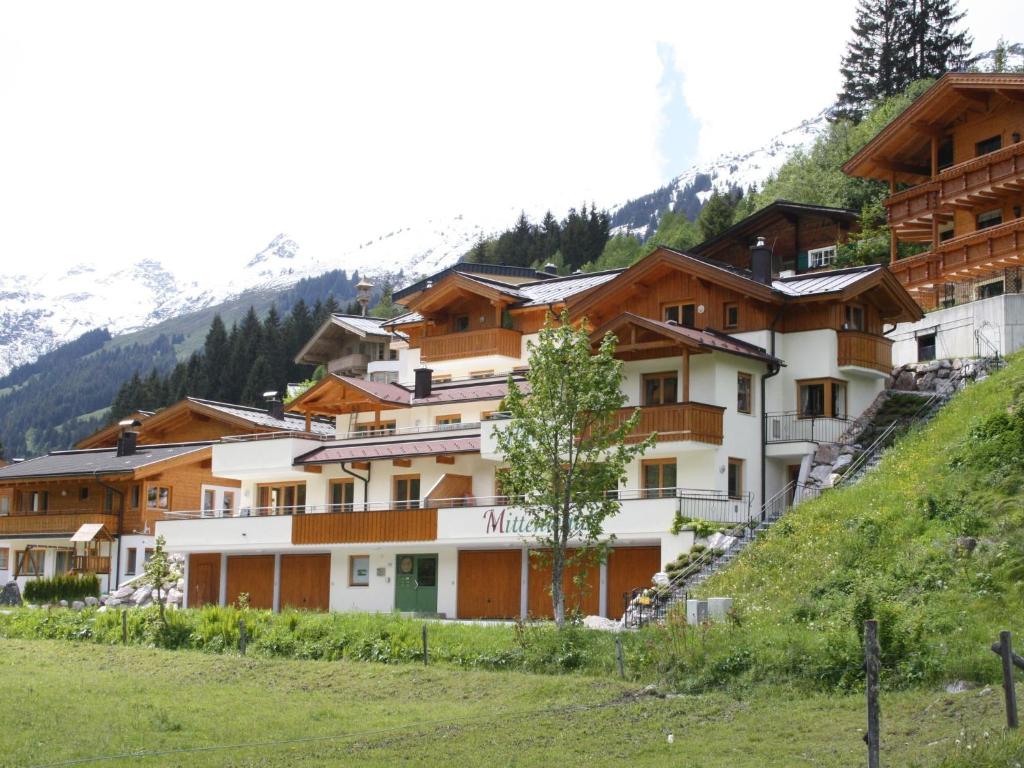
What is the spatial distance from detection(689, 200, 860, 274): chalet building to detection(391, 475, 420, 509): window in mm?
22304

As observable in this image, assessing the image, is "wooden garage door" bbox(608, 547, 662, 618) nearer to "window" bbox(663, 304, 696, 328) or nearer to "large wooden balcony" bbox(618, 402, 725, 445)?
A: "large wooden balcony" bbox(618, 402, 725, 445)

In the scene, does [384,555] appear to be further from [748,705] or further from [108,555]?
[748,705]

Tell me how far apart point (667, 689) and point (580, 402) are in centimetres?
894

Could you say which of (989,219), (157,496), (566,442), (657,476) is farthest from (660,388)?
(157,496)

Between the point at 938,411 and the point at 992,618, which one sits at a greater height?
the point at 938,411

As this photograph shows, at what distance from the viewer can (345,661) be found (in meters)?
33.7

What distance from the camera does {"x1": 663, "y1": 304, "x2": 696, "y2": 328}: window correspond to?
50094 mm

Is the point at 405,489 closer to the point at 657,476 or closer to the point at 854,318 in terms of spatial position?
the point at 657,476

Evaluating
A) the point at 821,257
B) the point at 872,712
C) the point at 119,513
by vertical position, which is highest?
the point at 821,257

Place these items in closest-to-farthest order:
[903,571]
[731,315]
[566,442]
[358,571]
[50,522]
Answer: [903,571] → [566,442] → [731,315] → [358,571] → [50,522]

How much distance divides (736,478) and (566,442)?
511 inches

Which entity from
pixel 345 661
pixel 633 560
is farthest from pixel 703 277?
pixel 345 661

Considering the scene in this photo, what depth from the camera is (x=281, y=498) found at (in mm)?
56531

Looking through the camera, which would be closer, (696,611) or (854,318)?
(696,611)
